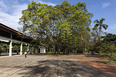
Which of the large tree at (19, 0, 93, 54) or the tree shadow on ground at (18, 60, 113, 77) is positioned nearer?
the tree shadow on ground at (18, 60, 113, 77)

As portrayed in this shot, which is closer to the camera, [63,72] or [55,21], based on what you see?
[63,72]

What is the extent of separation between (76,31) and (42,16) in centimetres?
1180

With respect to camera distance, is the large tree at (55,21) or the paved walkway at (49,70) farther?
the large tree at (55,21)

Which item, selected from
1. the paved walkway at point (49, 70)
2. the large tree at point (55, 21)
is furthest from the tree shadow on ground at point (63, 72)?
the large tree at point (55, 21)

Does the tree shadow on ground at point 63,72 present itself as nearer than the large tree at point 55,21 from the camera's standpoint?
Yes

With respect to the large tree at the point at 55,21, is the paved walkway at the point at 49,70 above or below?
below

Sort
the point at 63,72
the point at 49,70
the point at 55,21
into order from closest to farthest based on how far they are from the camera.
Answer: the point at 63,72
the point at 49,70
the point at 55,21

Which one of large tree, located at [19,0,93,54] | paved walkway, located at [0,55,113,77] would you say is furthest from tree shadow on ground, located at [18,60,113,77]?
large tree, located at [19,0,93,54]

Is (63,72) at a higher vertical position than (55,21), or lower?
lower

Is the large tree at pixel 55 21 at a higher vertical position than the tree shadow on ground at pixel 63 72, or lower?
higher

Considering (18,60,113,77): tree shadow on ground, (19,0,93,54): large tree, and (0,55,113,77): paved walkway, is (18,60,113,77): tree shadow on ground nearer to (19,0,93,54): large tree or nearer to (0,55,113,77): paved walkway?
(0,55,113,77): paved walkway

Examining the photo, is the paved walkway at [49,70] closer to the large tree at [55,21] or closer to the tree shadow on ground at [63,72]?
the tree shadow on ground at [63,72]

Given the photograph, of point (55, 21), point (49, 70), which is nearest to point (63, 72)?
point (49, 70)

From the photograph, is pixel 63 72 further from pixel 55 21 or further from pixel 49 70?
pixel 55 21
